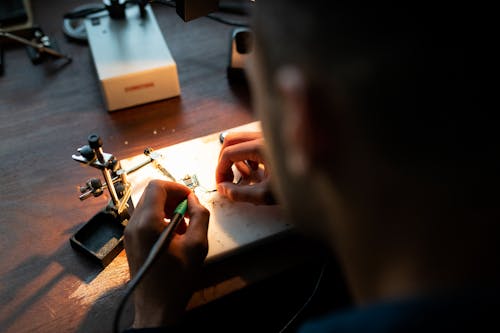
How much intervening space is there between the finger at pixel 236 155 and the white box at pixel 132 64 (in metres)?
0.33

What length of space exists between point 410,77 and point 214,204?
55 centimetres

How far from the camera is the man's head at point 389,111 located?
0.99 ft

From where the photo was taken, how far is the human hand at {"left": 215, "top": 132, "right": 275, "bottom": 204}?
2.54 ft

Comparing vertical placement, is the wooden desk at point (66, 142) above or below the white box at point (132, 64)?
below

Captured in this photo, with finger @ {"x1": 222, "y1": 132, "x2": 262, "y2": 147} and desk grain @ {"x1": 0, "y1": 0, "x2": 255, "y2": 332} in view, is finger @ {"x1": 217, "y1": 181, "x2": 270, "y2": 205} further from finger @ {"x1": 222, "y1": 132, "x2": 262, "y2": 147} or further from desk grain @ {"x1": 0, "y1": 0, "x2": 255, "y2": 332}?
desk grain @ {"x1": 0, "y1": 0, "x2": 255, "y2": 332}

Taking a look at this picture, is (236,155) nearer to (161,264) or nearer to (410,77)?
(161,264)

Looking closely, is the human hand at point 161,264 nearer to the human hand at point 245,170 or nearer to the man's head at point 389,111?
the human hand at point 245,170

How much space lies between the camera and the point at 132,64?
1049 millimetres

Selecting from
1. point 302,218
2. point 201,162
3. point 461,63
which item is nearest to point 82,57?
point 201,162

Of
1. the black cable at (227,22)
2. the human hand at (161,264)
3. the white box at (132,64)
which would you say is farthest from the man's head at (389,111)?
the black cable at (227,22)

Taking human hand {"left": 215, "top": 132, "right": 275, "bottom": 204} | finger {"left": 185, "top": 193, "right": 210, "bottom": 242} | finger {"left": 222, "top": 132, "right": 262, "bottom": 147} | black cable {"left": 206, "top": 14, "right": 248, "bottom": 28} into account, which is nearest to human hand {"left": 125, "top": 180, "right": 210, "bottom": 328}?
finger {"left": 185, "top": 193, "right": 210, "bottom": 242}

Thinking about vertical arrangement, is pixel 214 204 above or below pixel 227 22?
below

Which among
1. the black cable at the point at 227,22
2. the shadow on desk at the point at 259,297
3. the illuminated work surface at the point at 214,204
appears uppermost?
the black cable at the point at 227,22

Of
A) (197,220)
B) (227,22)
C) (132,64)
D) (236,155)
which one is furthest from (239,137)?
(227,22)
